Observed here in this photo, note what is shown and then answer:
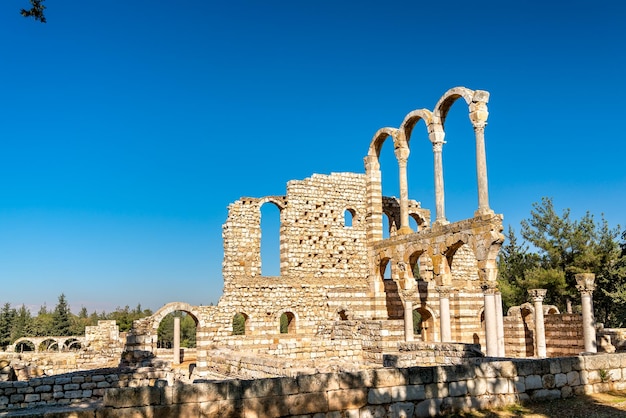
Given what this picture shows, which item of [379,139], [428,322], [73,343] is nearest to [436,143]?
[379,139]

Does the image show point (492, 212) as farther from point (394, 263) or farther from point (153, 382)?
point (153, 382)

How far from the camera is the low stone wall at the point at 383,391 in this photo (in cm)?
738

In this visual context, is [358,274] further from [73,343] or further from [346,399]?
[73,343]

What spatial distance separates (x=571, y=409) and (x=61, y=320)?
73.1 meters

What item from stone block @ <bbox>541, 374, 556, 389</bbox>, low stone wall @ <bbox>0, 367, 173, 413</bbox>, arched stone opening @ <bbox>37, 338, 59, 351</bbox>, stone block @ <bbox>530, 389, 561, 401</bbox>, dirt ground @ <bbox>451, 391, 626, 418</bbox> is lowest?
arched stone opening @ <bbox>37, 338, 59, 351</bbox>

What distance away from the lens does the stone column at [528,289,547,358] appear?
82.9 ft

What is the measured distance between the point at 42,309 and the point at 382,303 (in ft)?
315

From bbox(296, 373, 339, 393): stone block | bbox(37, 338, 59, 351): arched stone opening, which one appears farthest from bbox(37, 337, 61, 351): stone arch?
bbox(296, 373, 339, 393): stone block

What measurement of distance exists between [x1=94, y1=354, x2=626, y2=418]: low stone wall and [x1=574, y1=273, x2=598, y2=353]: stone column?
12.2 metres

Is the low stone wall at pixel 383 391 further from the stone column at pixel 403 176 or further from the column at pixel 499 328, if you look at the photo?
the stone column at pixel 403 176

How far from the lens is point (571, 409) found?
9.01m

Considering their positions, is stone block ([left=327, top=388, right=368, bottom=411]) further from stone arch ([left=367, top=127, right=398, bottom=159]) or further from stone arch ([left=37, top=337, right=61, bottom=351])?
stone arch ([left=37, top=337, right=61, bottom=351])

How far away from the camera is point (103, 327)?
110ft

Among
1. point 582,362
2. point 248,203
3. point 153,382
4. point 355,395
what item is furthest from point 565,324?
point 355,395
